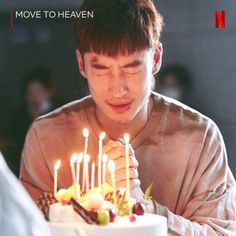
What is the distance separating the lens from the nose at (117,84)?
126cm

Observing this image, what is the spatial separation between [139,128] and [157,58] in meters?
0.15

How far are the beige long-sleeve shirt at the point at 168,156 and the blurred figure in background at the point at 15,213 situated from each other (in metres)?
1.07

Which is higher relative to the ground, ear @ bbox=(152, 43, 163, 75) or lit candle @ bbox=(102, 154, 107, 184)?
ear @ bbox=(152, 43, 163, 75)

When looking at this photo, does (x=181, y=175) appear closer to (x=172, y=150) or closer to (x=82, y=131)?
(x=172, y=150)

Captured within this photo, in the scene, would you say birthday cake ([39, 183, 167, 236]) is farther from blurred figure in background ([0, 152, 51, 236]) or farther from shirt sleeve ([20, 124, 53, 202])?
blurred figure in background ([0, 152, 51, 236])

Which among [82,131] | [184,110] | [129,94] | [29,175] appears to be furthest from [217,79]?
[29,175]

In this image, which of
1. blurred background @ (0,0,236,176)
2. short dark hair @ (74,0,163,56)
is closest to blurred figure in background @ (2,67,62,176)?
blurred background @ (0,0,236,176)

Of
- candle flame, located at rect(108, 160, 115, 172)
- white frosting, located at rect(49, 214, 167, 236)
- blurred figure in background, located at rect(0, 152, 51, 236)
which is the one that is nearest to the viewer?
blurred figure in background, located at rect(0, 152, 51, 236)

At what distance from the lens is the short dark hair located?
1.25 metres

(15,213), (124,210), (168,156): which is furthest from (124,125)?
(15,213)

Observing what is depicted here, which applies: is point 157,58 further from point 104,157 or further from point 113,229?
point 113,229

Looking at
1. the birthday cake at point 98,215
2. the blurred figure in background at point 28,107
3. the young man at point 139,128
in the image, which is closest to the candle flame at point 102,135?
the young man at point 139,128

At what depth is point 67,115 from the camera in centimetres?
135

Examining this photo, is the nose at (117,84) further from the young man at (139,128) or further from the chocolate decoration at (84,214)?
the chocolate decoration at (84,214)
